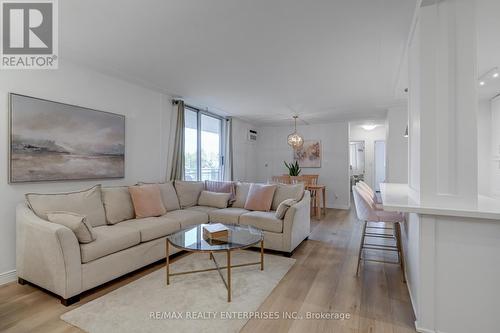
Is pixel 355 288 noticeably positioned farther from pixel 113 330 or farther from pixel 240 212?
pixel 113 330

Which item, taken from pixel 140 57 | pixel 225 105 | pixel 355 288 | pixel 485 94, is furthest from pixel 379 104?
pixel 140 57

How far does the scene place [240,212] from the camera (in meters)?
3.63

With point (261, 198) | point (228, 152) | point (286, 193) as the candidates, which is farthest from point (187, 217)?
point (228, 152)

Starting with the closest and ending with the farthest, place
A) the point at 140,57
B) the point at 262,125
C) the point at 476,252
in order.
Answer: the point at 476,252 < the point at 140,57 < the point at 262,125

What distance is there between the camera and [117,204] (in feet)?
9.87

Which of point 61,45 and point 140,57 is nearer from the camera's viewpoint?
point 61,45

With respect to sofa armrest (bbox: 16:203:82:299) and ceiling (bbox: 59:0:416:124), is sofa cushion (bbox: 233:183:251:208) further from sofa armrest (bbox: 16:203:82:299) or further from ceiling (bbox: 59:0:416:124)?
sofa armrest (bbox: 16:203:82:299)

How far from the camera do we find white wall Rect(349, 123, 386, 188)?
28.2 ft

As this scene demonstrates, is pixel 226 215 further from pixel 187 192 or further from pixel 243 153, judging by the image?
pixel 243 153

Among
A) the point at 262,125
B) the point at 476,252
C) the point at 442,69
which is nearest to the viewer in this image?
the point at 476,252

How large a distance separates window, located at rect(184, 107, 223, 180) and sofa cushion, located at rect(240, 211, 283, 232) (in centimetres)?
179

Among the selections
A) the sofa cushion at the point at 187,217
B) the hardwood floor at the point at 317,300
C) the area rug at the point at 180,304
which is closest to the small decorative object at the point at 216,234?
the area rug at the point at 180,304

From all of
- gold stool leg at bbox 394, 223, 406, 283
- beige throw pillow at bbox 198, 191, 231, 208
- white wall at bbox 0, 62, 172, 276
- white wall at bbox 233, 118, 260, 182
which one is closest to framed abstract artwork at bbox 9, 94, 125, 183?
white wall at bbox 0, 62, 172, 276

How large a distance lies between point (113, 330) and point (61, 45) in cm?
267
